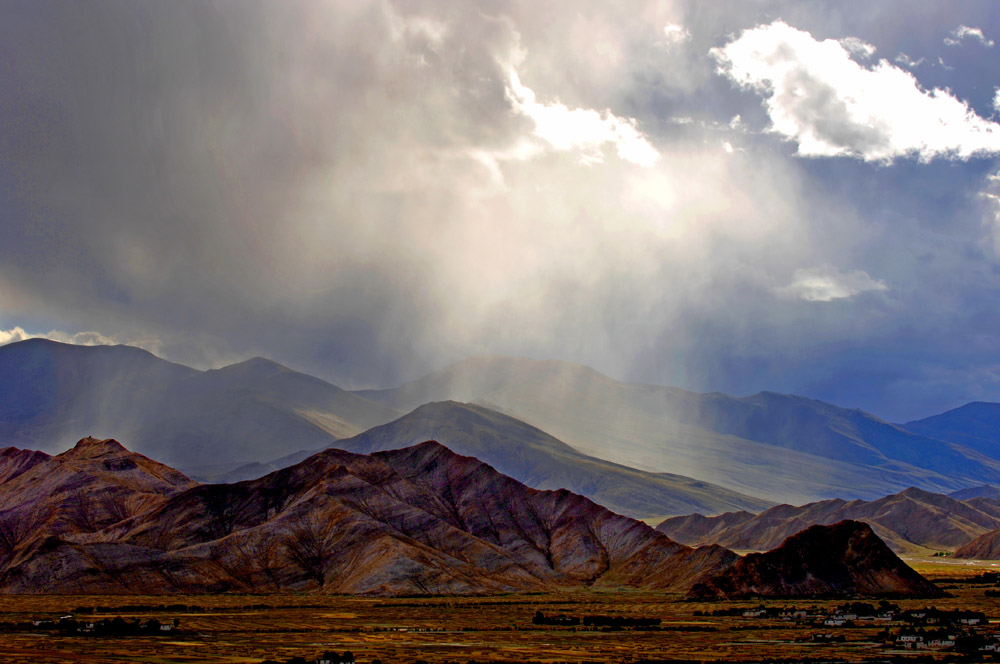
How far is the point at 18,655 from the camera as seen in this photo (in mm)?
74562

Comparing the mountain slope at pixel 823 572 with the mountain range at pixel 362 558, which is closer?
the mountain slope at pixel 823 572

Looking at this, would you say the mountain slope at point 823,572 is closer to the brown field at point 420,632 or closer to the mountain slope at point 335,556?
the brown field at point 420,632

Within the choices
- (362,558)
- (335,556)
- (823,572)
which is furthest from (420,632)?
(823,572)

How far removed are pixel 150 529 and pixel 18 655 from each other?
123184 mm

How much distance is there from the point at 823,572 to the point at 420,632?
89.4m

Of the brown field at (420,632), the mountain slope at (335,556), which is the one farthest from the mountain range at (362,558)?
the brown field at (420,632)

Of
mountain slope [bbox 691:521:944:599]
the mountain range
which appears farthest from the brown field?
mountain slope [bbox 691:521:944:599]

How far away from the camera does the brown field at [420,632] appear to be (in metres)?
78.8

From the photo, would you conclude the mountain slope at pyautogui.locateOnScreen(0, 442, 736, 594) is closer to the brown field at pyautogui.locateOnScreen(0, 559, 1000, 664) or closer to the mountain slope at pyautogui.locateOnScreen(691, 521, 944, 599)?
the brown field at pyautogui.locateOnScreen(0, 559, 1000, 664)

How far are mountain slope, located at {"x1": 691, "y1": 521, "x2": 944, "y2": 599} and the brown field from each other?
38.4ft

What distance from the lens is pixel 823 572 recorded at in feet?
518

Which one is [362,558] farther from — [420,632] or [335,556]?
[420,632]

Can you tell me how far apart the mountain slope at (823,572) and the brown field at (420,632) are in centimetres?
1170

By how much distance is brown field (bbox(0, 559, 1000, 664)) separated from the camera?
78.8 metres
